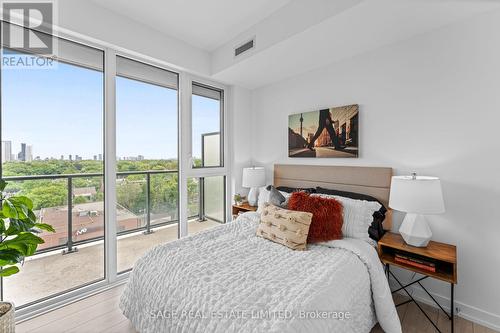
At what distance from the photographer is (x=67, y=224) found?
7.86 ft

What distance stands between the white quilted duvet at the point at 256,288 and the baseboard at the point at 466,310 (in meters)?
0.83

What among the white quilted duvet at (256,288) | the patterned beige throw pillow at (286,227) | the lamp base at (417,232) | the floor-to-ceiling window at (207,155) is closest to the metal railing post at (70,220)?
the white quilted duvet at (256,288)

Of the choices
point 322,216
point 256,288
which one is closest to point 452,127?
point 322,216

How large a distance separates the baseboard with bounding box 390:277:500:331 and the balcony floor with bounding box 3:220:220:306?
120 inches

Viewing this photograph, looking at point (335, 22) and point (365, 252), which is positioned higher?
point (335, 22)

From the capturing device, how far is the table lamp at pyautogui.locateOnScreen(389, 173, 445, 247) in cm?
176

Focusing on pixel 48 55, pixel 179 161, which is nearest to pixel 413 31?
pixel 179 161

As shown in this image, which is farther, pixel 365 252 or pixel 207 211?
pixel 207 211

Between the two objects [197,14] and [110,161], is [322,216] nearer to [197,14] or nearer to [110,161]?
[110,161]

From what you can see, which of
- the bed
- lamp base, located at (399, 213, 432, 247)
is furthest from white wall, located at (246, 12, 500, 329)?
the bed

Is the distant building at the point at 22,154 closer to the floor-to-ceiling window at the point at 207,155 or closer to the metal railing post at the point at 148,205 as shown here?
the metal railing post at the point at 148,205

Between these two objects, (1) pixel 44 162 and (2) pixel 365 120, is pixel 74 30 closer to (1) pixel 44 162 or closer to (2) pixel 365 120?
(1) pixel 44 162

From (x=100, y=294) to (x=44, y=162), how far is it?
139 centimetres

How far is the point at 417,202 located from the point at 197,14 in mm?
2626
